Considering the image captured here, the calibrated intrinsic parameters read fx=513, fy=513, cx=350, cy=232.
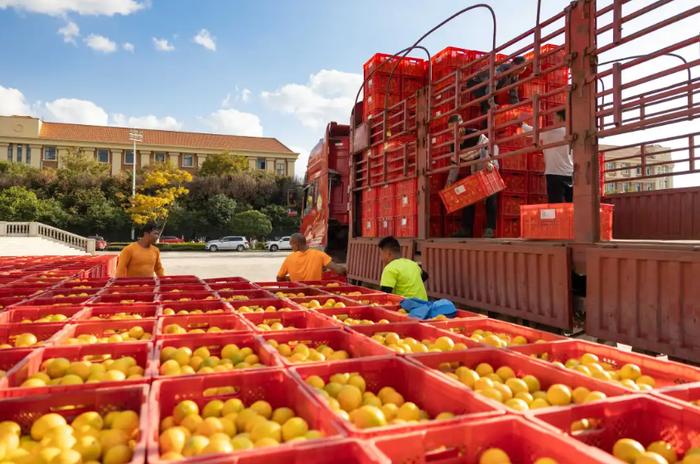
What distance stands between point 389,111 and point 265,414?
286 inches

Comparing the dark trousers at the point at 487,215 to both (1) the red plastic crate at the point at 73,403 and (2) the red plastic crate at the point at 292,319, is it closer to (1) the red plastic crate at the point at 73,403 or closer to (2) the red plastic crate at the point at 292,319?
(2) the red plastic crate at the point at 292,319

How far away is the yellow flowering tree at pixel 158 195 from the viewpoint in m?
41.7

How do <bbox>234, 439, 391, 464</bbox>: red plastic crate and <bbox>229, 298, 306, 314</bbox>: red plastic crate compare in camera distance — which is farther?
<bbox>229, 298, 306, 314</bbox>: red plastic crate

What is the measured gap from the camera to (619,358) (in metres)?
2.62

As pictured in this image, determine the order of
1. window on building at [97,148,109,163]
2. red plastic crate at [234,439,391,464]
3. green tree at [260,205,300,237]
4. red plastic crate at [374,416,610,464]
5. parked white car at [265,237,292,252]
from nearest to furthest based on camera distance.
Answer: red plastic crate at [234,439,391,464] < red plastic crate at [374,416,610,464] < parked white car at [265,237,292,252] < green tree at [260,205,300,237] < window on building at [97,148,109,163]

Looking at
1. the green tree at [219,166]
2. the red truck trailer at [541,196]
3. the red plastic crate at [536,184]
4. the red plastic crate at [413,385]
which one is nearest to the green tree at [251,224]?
the green tree at [219,166]

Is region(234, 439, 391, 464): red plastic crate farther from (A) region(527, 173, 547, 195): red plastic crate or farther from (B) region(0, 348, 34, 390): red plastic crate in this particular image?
(A) region(527, 173, 547, 195): red plastic crate

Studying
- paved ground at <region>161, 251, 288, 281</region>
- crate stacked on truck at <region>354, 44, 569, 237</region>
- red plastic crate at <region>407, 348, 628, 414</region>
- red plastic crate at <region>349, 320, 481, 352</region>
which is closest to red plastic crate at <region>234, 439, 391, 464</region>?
red plastic crate at <region>407, 348, 628, 414</region>

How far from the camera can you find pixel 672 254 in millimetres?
3703

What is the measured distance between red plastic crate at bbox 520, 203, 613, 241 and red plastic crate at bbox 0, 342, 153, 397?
407 centimetres

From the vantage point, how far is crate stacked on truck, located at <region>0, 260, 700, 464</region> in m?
1.53

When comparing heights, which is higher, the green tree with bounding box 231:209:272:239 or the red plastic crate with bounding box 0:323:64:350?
the green tree with bounding box 231:209:272:239

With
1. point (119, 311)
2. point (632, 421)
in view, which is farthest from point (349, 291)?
point (632, 421)

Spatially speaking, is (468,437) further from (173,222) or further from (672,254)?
(173,222)
